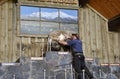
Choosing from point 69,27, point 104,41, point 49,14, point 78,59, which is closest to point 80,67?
point 78,59

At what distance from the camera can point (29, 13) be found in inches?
467

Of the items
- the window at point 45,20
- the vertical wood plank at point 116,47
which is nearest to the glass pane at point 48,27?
the window at point 45,20

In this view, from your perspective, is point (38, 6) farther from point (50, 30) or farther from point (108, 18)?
point (108, 18)

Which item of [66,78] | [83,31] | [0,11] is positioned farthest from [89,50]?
[0,11]

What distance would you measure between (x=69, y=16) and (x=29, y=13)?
1622 mm

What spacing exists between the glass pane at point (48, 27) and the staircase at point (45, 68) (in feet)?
6.03

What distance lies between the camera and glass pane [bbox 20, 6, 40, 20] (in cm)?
1180

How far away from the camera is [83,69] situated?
9578mm

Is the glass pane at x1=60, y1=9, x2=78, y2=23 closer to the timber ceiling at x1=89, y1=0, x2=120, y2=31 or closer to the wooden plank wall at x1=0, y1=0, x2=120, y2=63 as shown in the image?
the wooden plank wall at x1=0, y1=0, x2=120, y2=63

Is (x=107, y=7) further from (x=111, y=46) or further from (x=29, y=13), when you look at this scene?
(x=29, y=13)

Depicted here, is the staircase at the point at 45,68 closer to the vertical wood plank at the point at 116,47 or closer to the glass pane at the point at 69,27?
the glass pane at the point at 69,27

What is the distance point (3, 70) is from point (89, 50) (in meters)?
4.05

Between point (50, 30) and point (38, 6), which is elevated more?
point (38, 6)

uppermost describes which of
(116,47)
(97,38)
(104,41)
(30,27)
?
(30,27)
